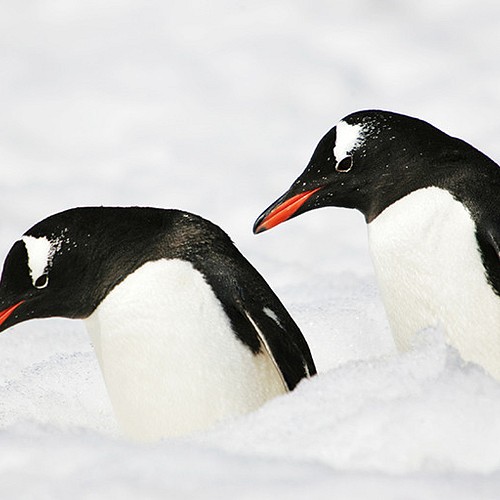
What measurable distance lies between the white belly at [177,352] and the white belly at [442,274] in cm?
30

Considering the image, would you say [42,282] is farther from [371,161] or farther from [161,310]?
[371,161]

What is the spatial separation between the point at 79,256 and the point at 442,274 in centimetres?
62

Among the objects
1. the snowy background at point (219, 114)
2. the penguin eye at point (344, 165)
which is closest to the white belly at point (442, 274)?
the penguin eye at point (344, 165)

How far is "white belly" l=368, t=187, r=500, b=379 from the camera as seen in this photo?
213cm

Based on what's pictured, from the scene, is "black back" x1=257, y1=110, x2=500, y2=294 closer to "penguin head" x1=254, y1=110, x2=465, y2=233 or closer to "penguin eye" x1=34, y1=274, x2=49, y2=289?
"penguin head" x1=254, y1=110, x2=465, y2=233

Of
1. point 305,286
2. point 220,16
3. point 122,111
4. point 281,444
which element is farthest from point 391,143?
point 220,16

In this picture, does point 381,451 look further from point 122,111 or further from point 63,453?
point 122,111

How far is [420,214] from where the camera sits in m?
2.18

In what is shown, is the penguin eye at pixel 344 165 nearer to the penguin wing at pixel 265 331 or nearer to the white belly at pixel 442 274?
the white belly at pixel 442 274

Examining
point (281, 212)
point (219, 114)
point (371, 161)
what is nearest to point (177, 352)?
point (281, 212)

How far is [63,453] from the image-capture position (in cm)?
130

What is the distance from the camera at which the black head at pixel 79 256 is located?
216cm

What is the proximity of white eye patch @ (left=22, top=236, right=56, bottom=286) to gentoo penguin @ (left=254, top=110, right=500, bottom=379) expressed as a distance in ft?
1.31

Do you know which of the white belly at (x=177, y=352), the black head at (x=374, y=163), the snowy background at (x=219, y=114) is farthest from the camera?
the snowy background at (x=219, y=114)
